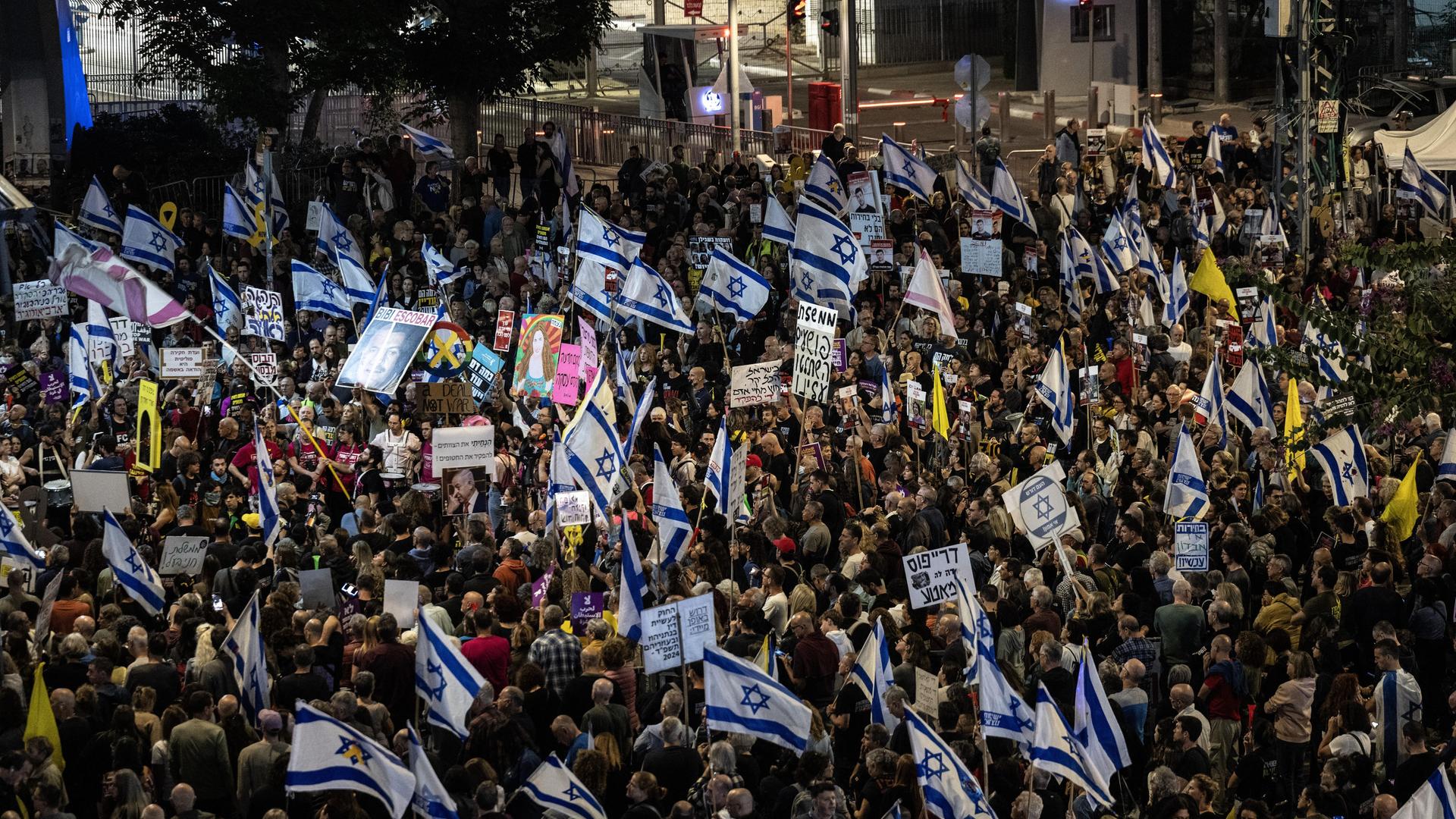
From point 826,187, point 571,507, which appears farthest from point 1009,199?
point 571,507

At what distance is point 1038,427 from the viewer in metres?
21.0

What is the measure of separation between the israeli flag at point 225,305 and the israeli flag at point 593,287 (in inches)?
163

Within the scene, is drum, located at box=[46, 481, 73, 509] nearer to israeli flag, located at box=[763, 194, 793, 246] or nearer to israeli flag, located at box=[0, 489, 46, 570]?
israeli flag, located at box=[0, 489, 46, 570]

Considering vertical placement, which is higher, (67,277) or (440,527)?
(67,277)

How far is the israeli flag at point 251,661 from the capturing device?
1399 cm

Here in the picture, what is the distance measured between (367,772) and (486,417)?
10.0 m

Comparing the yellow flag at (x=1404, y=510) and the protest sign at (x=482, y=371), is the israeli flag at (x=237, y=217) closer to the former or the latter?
the protest sign at (x=482, y=371)

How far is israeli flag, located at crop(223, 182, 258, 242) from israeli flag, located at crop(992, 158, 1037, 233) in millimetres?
10126

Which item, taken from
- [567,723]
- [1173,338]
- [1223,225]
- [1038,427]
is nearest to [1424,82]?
[1223,225]

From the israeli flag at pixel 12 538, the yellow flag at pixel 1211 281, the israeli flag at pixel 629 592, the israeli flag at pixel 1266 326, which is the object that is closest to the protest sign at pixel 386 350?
Result: the israeli flag at pixel 12 538

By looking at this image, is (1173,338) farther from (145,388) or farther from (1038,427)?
(145,388)

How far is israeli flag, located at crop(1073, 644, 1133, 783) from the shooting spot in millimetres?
12625

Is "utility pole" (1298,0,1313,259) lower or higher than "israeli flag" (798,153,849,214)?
higher

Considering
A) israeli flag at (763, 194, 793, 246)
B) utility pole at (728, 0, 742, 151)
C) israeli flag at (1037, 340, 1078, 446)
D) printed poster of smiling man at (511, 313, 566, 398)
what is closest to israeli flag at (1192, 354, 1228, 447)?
israeli flag at (1037, 340, 1078, 446)
